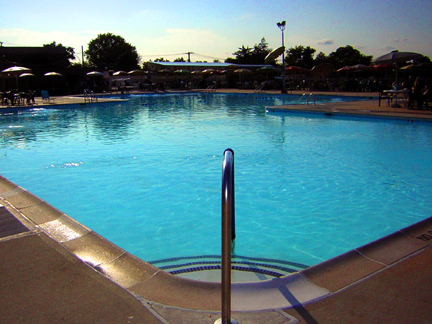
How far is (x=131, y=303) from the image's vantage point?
2.26 meters

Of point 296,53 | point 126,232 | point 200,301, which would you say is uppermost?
point 296,53

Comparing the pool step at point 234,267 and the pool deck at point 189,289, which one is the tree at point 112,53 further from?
the pool deck at point 189,289

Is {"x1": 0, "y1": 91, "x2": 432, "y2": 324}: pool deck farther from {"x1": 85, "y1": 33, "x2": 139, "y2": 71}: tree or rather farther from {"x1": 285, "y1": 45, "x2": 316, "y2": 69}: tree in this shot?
{"x1": 85, "y1": 33, "x2": 139, "y2": 71}: tree

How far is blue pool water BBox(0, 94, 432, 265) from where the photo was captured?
14.5ft

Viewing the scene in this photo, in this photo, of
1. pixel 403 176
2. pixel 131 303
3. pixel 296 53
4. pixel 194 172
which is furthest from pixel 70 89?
pixel 296 53

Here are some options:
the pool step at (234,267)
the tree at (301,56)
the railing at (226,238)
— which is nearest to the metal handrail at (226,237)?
the railing at (226,238)

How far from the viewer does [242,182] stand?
20.9 feet

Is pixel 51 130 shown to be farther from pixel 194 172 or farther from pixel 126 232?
pixel 126 232

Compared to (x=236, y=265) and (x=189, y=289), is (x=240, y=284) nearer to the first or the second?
(x=189, y=289)

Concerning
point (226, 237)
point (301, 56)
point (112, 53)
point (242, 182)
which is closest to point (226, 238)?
point (226, 237)

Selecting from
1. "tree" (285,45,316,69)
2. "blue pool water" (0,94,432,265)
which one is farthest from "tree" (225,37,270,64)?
"blue pool water" (0,94,432,265)

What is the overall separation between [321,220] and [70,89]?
3417 centimetres

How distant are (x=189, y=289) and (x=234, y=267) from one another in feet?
3.46

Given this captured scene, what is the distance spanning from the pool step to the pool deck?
679 mm
